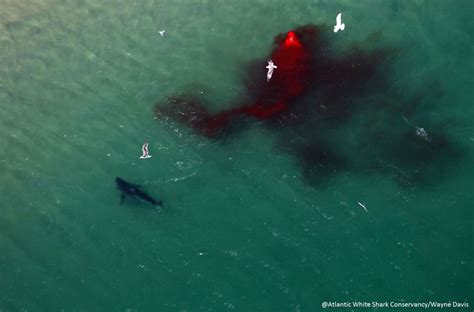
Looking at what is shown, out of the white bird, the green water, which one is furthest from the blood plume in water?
the white bird

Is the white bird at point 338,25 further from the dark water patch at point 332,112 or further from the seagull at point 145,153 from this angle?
the seagull at point 145,153

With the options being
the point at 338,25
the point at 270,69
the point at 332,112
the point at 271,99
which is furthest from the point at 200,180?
the point at 338,25

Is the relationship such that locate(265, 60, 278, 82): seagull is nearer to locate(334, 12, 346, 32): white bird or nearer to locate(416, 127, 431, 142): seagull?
locate(334, 12, 346, 32): white bird

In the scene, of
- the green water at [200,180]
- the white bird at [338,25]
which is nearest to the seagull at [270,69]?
the green water at [200,180]

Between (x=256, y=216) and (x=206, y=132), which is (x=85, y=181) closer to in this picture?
Result: (x=206, y=132)

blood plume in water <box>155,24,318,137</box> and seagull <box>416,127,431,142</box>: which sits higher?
blood plume in water <box>155,24,318,137</box>

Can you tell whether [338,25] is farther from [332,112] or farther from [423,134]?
[423,134]

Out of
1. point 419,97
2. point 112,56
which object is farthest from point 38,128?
point 419,97

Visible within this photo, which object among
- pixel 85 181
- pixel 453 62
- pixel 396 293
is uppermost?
pixel 453 62
